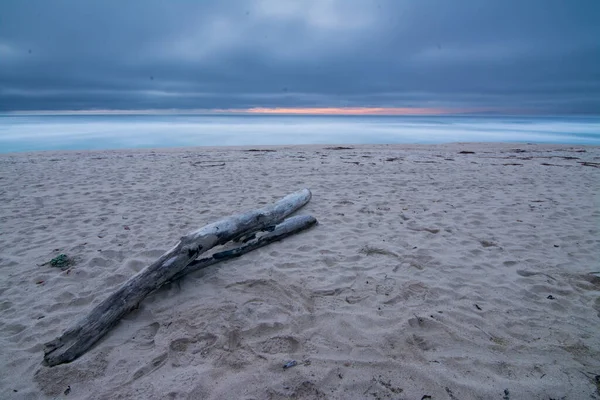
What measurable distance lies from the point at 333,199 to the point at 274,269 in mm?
3259

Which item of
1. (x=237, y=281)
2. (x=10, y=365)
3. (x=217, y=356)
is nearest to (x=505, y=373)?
(x=217, y=356)

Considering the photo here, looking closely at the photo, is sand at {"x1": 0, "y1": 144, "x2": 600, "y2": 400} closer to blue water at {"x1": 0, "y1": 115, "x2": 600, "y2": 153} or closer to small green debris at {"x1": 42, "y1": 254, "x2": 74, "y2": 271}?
small green debris at {"x1": 42, "y1": 254, "x2": 74, "y2": 271}

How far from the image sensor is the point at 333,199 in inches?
274

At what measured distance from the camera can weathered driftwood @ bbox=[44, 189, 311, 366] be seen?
2703mm

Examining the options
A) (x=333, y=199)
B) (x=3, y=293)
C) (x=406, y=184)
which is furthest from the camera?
(x=406, y=184)

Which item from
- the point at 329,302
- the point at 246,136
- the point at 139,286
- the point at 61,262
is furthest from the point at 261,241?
the point at 246,136

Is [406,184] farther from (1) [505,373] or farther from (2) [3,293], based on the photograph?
(2) [3,293]

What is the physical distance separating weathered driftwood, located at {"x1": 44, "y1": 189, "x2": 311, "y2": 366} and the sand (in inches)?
4.1

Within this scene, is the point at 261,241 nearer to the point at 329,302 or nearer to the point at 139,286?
the point at 329,302

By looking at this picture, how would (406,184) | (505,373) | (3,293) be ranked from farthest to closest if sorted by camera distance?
(406,184), (3,293), (505,373)

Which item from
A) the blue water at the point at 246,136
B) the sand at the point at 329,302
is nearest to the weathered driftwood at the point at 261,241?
the sand at the point at 329,302

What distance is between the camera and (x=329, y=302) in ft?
11.0

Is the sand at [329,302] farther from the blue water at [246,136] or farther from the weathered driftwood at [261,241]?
the blue water at [246,136]

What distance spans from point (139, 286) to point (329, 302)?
186 centimetres
